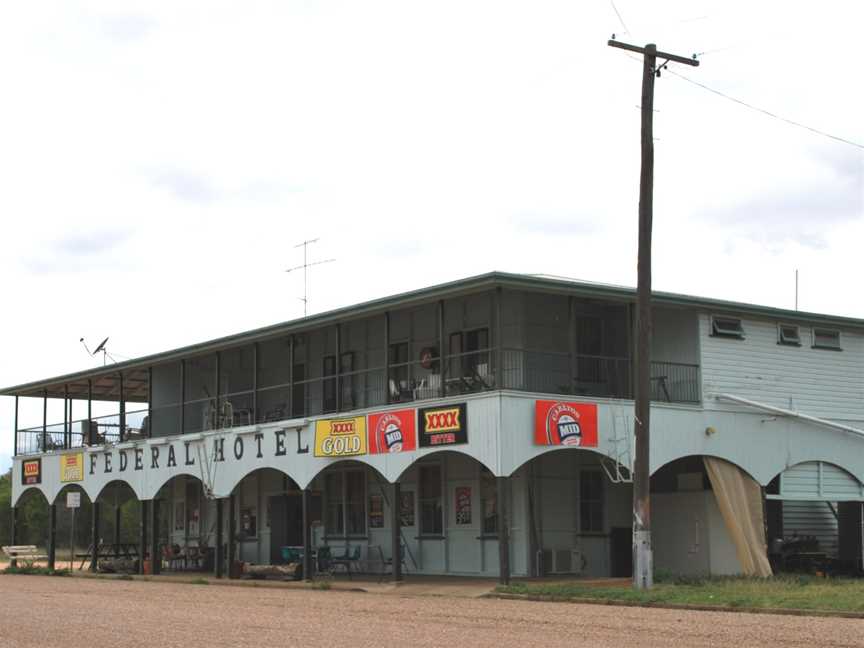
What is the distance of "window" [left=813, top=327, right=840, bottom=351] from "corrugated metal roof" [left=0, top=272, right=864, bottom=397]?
32 centimetres

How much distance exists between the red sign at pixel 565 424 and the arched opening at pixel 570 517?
224cm

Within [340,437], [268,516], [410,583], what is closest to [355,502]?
[268,516]

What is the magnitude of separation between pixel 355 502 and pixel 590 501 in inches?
257

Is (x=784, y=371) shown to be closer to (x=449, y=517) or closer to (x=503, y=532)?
(x=449, y=517)

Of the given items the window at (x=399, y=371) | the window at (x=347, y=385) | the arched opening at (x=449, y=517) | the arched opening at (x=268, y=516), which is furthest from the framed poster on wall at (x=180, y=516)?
the window at (x=399, y=371)

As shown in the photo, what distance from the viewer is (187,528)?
39.3m

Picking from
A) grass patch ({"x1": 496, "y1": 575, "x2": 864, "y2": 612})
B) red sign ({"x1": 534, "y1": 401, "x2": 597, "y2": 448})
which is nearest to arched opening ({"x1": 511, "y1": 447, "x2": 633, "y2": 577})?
red sign ({"x1": 534, "y1": 401, "x2": 597, "y2": 448})

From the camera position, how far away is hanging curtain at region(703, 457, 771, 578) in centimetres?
2577

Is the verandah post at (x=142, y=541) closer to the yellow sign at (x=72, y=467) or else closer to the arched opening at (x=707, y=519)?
the yellow sign at (x=72, y=467)

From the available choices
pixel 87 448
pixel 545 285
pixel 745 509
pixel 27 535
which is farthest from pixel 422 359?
pixel 27 535

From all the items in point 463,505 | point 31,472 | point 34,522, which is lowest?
point 34,522

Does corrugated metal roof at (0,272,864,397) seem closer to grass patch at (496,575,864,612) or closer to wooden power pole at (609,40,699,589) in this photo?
wooden power pole at (609,40,699,589)

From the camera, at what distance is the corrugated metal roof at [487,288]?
2386 centimetres

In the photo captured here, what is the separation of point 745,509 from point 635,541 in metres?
4.78
